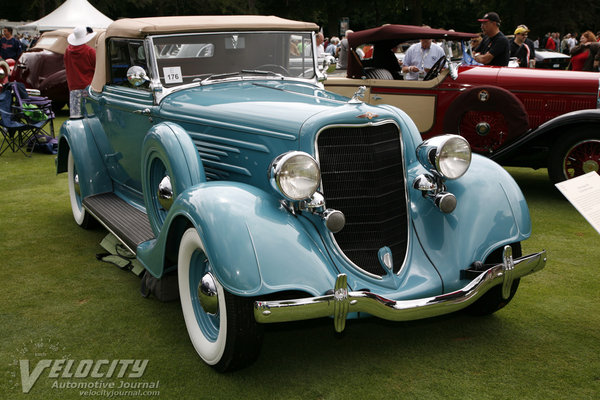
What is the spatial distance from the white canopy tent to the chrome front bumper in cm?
2304

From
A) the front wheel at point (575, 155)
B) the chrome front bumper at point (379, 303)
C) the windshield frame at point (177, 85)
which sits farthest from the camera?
the front wheel at point (575, 155)

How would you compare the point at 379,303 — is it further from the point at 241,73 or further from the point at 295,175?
the point at 241,73

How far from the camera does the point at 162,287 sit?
12.2 feet

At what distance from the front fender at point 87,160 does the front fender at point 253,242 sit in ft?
7.94

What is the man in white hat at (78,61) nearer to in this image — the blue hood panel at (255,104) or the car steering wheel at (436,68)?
the car steering wheel at (436,68)

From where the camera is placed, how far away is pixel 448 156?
10.8ft

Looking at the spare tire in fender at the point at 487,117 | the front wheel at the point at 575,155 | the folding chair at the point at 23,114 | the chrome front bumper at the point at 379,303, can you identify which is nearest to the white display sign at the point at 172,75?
the chrome front bumper at the point at 379,303

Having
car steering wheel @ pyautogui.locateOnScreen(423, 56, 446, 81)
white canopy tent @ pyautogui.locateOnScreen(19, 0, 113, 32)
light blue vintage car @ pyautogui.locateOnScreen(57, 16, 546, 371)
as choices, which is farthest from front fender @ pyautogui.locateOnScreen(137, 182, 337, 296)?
white canopy tent @ pyautogui.locateOnScreen(19, 0, 113, 32)

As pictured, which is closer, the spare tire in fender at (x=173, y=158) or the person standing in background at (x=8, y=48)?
the spare tire in fender at (x=173, y=158)

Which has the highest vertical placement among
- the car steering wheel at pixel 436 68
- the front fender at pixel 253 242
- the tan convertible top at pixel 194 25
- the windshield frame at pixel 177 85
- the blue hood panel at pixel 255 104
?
the tan convertible top at pixel 194 25

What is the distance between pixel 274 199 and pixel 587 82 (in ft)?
16.5

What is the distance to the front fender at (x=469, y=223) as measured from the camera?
126 inches

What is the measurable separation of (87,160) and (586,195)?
3.99 meters

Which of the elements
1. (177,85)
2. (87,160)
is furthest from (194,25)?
(87,160)
